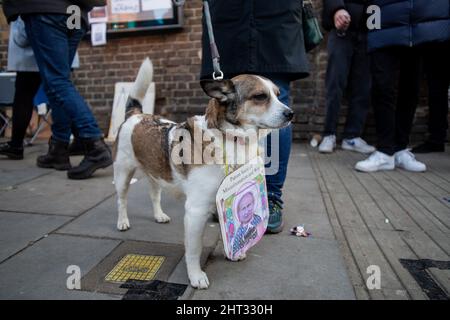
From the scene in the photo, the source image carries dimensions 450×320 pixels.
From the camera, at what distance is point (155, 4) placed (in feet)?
18.2

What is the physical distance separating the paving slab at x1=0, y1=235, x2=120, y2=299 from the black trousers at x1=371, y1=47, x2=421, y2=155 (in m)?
2.96

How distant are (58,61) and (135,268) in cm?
240

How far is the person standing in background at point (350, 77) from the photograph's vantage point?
15.1ft

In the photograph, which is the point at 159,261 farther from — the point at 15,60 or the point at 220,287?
the point at 15,60

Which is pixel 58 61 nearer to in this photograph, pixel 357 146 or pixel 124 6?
pixel 124 6

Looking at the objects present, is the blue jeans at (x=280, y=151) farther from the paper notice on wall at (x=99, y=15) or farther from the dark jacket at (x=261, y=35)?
the paper notice on wall at (x=99, y=15)

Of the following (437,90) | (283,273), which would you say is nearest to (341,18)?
(437,90)

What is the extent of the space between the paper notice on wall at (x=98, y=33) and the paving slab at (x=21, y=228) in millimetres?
4046

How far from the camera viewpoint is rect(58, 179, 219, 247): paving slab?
2.25m

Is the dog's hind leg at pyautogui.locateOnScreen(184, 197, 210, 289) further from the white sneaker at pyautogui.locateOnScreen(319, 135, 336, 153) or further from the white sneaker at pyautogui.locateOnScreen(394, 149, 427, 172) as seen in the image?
the white sneaker at pyautogui.locateOnScreen(319, 135, 336, 153)

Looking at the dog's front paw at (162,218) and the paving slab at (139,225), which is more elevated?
the dog's front paw at (162,218)

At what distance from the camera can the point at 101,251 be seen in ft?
6.68

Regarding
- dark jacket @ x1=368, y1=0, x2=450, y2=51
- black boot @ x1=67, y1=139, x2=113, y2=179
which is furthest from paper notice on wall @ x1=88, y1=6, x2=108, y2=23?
dark jacket @ x1=368, y1=0, x2=450, y2=51

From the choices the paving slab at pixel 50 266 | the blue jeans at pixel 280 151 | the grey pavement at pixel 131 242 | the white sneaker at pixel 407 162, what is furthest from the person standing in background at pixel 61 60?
the white sneaker at pixel 407 162
